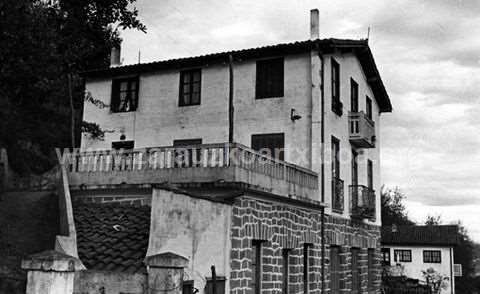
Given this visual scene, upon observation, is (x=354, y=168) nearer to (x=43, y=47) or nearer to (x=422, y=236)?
(x=43, y=47)

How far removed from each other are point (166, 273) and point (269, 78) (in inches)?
442

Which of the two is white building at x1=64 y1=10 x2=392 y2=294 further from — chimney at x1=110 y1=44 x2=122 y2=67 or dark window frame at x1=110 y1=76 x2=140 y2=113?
chimney at x1=110 y1=44 x2=122 y2=67

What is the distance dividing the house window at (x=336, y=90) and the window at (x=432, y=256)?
91.3 feet

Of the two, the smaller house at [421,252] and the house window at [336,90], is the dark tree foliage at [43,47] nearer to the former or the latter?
the house window at [336,90]

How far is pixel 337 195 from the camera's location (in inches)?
739

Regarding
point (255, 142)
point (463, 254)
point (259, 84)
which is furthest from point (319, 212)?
point (463, 254)

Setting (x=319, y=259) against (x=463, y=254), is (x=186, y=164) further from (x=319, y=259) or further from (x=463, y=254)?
(x=463, y=254)

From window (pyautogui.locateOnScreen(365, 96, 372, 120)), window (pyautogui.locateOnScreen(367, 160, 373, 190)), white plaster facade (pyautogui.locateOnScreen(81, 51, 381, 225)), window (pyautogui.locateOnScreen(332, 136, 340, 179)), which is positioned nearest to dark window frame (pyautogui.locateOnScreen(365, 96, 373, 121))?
window (pyautogui.locateOnScreen(365, 96, 372, 120))

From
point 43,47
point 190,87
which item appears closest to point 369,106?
point 190,87

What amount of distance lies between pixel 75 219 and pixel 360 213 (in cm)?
1085

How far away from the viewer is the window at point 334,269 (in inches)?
733

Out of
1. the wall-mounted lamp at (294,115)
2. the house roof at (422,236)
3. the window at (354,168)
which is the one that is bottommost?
the house roof at (422,236)

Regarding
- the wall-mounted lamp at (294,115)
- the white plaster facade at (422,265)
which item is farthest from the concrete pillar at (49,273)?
the white plaster facade at (422,265)

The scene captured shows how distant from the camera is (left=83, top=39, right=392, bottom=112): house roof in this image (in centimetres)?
1803
